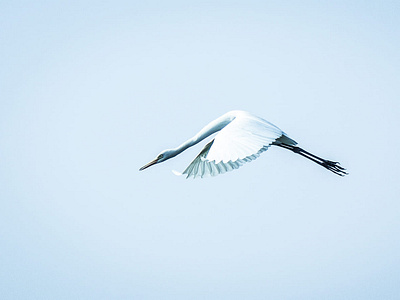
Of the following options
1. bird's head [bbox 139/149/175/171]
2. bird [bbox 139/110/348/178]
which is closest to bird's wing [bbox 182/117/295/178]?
bird [bbox 139/110/348/178]

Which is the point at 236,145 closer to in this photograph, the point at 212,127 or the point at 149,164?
the point at 212,127

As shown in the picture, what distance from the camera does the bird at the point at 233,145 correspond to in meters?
8.29

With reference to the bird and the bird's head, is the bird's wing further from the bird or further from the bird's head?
the bird's head

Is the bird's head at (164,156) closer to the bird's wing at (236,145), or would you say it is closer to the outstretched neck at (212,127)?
the outstretched neck at (212,127)

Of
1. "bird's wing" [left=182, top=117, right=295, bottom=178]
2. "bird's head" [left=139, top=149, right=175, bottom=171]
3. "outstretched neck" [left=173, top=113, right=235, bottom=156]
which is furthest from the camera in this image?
"bird's head" [left=139, top=149, right=175, bottom=171]

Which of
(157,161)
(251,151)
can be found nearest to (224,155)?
(251,151)

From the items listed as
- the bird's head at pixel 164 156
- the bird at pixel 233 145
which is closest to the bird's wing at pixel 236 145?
the bird at pixel 233 145

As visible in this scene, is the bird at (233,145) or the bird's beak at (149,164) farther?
the bird's beak at (149,164)

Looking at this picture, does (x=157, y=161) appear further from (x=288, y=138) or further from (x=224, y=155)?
(x=224, y=155)

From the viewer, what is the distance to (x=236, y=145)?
27.5 ft

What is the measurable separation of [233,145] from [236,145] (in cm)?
4

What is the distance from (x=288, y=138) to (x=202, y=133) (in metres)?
1.28

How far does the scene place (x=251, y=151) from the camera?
8.30 metres

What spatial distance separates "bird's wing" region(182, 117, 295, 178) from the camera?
26.9 ft
